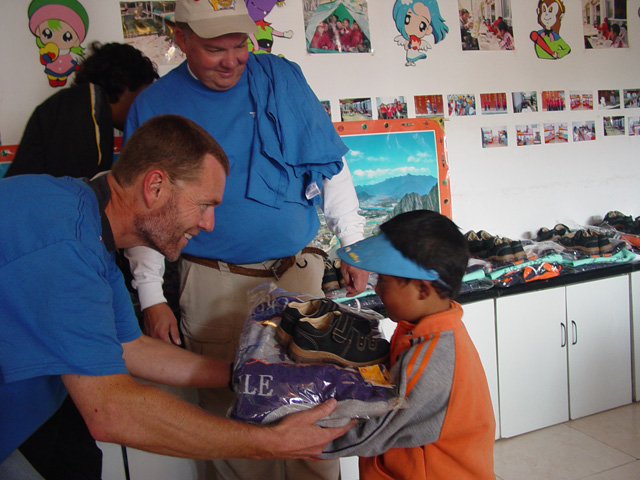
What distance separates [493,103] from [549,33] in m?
0.63

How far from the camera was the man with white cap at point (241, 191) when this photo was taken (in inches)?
65.7

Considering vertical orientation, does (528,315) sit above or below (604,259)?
below

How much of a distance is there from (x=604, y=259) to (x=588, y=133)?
1022 mm

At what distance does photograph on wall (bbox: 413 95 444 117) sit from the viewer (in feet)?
9.34

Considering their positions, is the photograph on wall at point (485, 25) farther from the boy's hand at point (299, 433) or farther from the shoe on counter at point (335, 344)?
the boy's hand at point (299, 433)

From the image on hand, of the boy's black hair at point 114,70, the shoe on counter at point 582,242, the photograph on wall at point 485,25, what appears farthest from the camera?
the photograph on wall at point 485,25

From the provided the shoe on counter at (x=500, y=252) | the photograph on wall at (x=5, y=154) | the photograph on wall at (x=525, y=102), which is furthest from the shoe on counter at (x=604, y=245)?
the photograph on wall at (x=5, y=154)

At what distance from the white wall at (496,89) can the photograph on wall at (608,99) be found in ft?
0.19

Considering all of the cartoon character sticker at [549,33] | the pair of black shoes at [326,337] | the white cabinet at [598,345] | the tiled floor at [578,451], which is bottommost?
the tiled floor at [578,451]

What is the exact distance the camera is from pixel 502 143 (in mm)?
3084

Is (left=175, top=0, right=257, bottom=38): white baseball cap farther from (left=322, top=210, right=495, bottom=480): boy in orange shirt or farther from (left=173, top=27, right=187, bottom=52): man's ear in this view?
(left=322, top=210, right=495, bottom=480): boy in orange shirt

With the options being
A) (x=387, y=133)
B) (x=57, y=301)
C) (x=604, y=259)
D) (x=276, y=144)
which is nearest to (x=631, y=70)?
(x=604, y=259)

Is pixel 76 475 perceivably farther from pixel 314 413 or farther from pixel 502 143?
pixel 502 143

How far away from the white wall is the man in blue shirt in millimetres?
1411
